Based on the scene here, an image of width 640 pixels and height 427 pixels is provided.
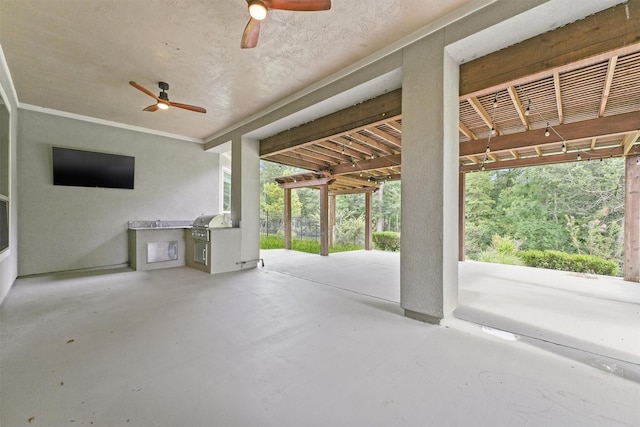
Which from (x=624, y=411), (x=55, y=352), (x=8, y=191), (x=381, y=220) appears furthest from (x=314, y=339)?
(x=381, y=220)

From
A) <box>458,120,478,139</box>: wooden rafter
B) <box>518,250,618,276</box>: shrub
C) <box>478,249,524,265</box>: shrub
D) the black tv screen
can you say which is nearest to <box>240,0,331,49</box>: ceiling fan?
<box>458,120,478,139</box>: wooden rafter

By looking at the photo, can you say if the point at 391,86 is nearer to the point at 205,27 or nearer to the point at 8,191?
the point at 205,27

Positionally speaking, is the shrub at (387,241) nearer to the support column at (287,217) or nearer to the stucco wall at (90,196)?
the support column at (287,217)

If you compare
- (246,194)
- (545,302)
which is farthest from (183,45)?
(545,302)

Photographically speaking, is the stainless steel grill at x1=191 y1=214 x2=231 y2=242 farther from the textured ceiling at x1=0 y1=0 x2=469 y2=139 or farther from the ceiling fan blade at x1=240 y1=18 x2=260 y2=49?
the ceiling fan blade at x1=240 y1=18 x2=260 y2=49

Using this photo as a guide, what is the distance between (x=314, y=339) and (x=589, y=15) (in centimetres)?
397

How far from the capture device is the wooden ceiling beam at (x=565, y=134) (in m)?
3.98

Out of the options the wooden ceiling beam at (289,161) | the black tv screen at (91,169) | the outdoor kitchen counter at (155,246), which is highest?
the wooden ceiling beam at (289,161)

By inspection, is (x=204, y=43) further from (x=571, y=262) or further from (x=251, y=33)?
(x=571, y=262)

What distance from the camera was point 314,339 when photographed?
2.34 metres

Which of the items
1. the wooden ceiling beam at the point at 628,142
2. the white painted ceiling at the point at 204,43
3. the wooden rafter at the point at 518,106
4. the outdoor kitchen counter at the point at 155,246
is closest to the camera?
the white painted ceiling at the point at 204,43

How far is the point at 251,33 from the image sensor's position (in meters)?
2.24

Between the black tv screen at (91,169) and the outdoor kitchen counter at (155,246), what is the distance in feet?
3.42

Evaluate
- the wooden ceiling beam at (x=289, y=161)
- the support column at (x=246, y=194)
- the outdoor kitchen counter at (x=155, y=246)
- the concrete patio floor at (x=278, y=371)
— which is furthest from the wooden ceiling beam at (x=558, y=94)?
the outdoor kitchen counter at (x=155, y=246)
